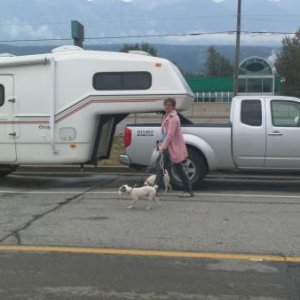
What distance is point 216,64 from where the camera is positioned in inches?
5433

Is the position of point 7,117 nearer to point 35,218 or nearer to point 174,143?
point 174,143

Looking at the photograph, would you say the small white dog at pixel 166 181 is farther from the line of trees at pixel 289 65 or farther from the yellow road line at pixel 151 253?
the line of trees at pixel 289 65

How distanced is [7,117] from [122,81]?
2.28 metres

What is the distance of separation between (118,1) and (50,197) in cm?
13916

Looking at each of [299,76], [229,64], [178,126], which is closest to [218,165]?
[178,126]

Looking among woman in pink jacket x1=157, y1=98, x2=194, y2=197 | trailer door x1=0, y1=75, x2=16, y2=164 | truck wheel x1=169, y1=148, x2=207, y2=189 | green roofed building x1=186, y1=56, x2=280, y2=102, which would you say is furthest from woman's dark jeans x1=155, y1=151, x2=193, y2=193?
green roofed building x1=186, y1=56, x2=280, y2=102

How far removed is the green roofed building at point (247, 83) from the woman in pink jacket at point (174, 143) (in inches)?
2313


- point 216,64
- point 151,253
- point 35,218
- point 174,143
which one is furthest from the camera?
point 216,64

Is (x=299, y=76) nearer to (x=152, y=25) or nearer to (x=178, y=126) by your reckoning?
(x=152, y=25)

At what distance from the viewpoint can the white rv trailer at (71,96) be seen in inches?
442

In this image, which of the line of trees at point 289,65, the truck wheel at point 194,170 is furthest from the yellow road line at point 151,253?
the line of trees at point 289,65

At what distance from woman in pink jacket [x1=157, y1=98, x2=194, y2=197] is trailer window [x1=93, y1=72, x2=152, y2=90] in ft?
3.98

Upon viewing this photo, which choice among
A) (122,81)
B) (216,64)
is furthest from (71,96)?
(216,64)

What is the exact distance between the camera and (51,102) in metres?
11.3
